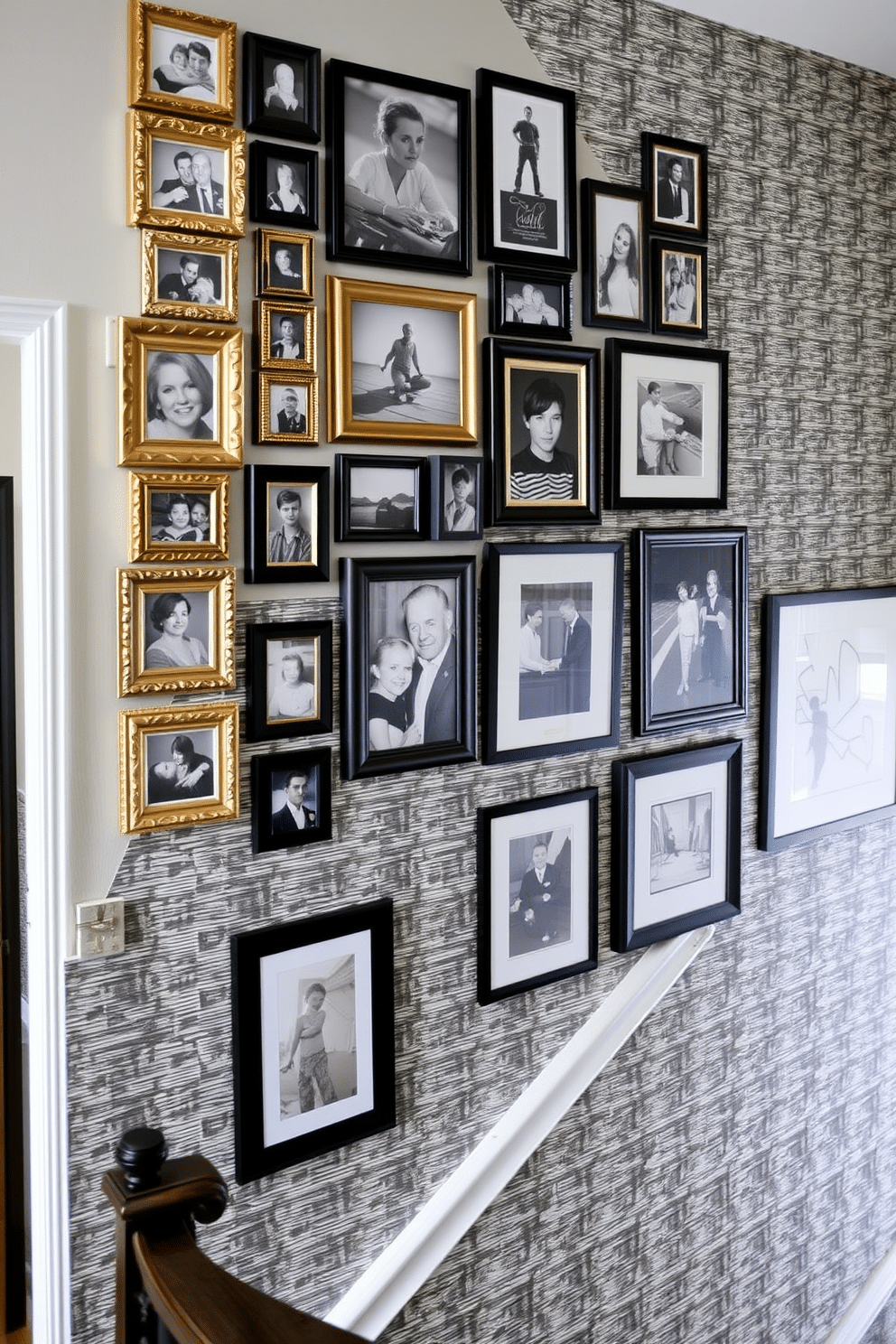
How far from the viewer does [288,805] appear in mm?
1692

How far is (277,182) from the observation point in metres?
1.62

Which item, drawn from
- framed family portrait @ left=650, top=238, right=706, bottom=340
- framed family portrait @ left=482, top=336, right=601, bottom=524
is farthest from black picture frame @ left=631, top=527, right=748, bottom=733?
framed family portrait @ left=650, top=238, right=706, bottom=340

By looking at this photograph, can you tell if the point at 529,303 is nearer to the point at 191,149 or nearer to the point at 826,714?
the point at 191,149

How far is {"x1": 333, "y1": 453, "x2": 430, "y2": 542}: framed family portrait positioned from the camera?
1716mm

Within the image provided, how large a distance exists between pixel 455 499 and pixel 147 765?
672 millimetres

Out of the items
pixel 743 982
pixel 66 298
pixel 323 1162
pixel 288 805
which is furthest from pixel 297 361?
pixel 743 982

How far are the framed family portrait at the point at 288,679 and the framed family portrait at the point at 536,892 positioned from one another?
40cm

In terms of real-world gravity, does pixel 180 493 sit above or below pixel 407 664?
above

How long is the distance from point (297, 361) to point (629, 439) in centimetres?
74

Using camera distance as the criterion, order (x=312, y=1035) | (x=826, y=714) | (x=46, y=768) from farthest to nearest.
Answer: (x=826, y=714)
(x=312, y=1035)
(x=46, y=768)

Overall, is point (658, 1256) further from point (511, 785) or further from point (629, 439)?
point (629, 439)

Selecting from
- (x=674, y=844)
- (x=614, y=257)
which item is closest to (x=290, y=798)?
(x=674, y=844)

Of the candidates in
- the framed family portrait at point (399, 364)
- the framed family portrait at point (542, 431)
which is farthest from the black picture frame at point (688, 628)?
the framed family portrait at point (399, 364)

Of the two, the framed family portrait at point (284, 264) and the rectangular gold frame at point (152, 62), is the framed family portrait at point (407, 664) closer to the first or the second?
the framed family portrait at point (284, 264)
